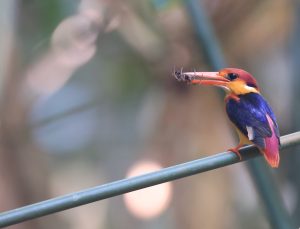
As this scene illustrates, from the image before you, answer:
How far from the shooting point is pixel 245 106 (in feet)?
2.86

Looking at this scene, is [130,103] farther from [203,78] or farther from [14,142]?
[203,78]

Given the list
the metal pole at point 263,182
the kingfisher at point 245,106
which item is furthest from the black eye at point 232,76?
the metal pole at point 263,182

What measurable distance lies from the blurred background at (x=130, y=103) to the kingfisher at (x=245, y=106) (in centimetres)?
109

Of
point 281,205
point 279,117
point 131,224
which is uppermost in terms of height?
point 279,117

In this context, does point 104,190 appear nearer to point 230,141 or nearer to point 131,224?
point 230,141

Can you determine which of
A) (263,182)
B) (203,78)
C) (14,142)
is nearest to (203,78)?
(203,78)

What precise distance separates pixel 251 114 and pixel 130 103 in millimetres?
1530

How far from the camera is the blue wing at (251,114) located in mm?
858

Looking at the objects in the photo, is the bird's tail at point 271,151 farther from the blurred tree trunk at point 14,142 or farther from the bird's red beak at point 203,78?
the blurred tree trunk at point 14,142

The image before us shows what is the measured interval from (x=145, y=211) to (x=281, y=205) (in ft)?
4.59

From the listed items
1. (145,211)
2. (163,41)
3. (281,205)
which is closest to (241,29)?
(163,41)

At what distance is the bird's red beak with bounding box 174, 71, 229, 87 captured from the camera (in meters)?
0.83

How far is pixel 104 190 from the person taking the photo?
2.33 feet

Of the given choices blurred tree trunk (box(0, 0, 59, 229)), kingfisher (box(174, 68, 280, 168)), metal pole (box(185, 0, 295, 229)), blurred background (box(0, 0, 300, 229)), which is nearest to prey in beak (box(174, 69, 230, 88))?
kingfisher (box(174, 68, 280, 168))
